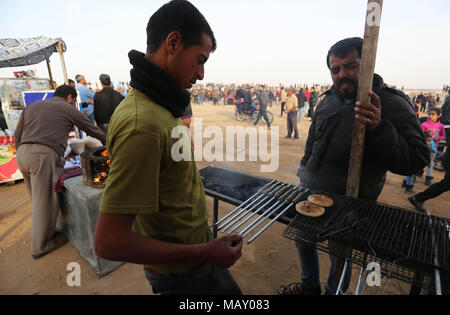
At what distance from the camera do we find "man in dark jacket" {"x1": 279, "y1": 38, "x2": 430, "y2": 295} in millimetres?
2000

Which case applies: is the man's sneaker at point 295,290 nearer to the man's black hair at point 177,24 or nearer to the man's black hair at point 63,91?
the man's black hair at point 177,24

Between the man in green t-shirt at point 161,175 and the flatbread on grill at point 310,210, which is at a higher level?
the man in green t-shirt at point 161,175

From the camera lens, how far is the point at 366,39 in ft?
6.24

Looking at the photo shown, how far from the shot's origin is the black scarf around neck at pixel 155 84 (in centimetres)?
115

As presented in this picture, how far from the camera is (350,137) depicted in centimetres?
230

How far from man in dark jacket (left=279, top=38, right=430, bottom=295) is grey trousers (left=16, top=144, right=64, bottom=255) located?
3569 millimetres

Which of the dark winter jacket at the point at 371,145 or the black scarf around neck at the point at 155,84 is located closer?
the black scarf around neck at the point at 155,84

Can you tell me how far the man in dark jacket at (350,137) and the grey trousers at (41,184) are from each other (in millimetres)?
3569

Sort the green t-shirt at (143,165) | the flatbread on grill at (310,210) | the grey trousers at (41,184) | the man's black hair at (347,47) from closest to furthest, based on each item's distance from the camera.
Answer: the green t-shirt at (143,165), the flatbread on grill at (310,210), the man's black hair at (347,47), the grey trousers at (41,184)

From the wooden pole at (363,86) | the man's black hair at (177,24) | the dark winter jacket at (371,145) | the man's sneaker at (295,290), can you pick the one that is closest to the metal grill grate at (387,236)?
the wooden pole at (363,86)
